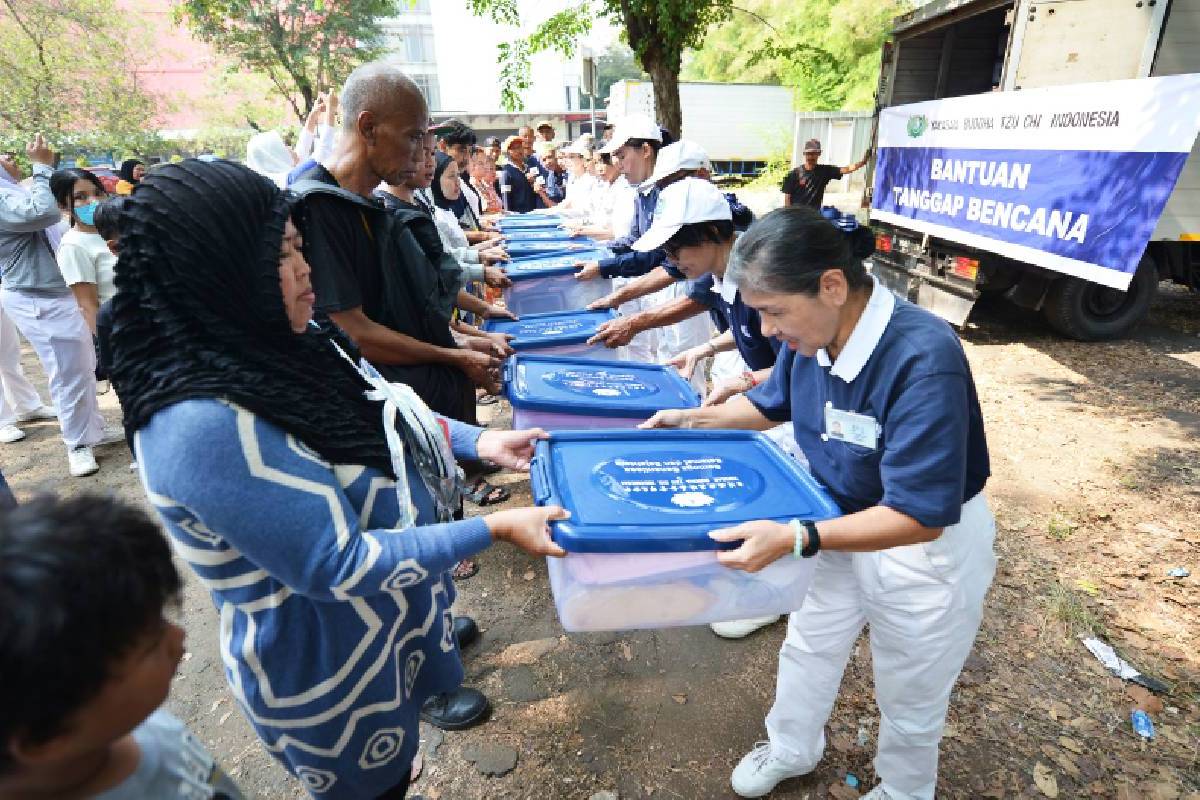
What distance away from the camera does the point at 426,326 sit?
2236 millimetres

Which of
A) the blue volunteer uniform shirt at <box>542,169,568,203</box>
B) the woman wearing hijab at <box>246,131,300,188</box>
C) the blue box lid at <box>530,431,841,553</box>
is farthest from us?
the blue volunteer uniform shirt at <box>542,169,568,203</box>

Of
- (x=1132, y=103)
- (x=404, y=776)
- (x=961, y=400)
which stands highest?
(x=1132, y=103)

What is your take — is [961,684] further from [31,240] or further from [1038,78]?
[31,240]

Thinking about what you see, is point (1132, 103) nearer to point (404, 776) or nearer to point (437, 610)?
point (437, 610)

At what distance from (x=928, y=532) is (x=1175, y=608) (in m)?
2.15

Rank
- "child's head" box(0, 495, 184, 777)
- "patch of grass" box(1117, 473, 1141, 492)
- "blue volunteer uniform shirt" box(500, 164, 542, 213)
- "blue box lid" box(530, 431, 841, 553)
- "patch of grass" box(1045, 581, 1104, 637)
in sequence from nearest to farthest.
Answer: "child's head" box(0, 495, 184, 777) < "blue box lid" box(530, 431, 841, 553) < "patch of grass" box(1045, 581, 1104, 637) < "patch of grass" box(1117, 473, 1141, 492) < "blue volunteer uniform shirt" box(500, 164, 542, 213)

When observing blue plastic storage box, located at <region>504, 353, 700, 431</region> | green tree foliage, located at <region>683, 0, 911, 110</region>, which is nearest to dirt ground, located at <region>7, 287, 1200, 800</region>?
blue plastic storage box, located at <region>504, 353, 700, 431</region>

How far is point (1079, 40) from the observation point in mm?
4512

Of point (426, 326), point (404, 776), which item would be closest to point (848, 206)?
point (426, 326)

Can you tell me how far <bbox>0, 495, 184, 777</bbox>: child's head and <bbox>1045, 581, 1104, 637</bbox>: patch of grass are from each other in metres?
2.95

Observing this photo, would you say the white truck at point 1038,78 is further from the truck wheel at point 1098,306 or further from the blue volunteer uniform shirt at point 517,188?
the blue volunteer uniform shirt at point 517,188

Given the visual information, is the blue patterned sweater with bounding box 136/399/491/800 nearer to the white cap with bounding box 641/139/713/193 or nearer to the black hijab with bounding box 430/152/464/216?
the white cap with bounding box 641/139/713/193

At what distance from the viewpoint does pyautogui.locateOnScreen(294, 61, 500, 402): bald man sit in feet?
6.19

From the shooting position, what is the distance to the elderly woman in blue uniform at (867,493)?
123 centimetres
